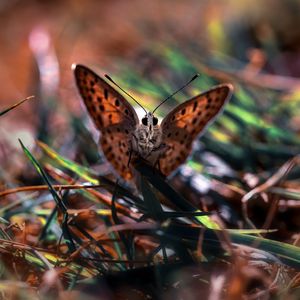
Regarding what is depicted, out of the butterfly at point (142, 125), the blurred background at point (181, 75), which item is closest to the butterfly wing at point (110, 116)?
the butterfly at point (142, 125)

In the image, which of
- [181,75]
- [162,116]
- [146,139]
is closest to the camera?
[146,139]

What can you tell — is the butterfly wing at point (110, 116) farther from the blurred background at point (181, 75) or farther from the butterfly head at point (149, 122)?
the blurred background at point (181, 75)

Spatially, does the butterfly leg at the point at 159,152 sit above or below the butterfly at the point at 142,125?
below

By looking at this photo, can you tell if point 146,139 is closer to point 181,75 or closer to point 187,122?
point 187,122

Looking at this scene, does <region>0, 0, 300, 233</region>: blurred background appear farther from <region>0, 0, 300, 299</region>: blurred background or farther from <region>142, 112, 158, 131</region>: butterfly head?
<region>142, 112, 158, 131</region>: butterfly head

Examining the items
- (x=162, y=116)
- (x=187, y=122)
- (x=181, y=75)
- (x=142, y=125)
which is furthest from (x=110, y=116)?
(x=181, y=75)

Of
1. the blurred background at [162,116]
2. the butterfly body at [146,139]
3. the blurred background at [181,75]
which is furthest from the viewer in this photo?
the blurred background at [181,75]

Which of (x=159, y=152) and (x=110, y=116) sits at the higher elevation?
(x=110, y=116)

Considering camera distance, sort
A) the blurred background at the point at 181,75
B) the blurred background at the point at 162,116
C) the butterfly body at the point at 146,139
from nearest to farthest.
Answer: the blurred background at the point at 162,116
the butterfly body at the point at 146,139
the blurred background at the point at 181,75

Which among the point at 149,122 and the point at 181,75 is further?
the point at 181,75

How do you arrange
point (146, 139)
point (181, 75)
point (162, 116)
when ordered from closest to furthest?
point (146, 139)
point (162, 116)
point (181, 75)
